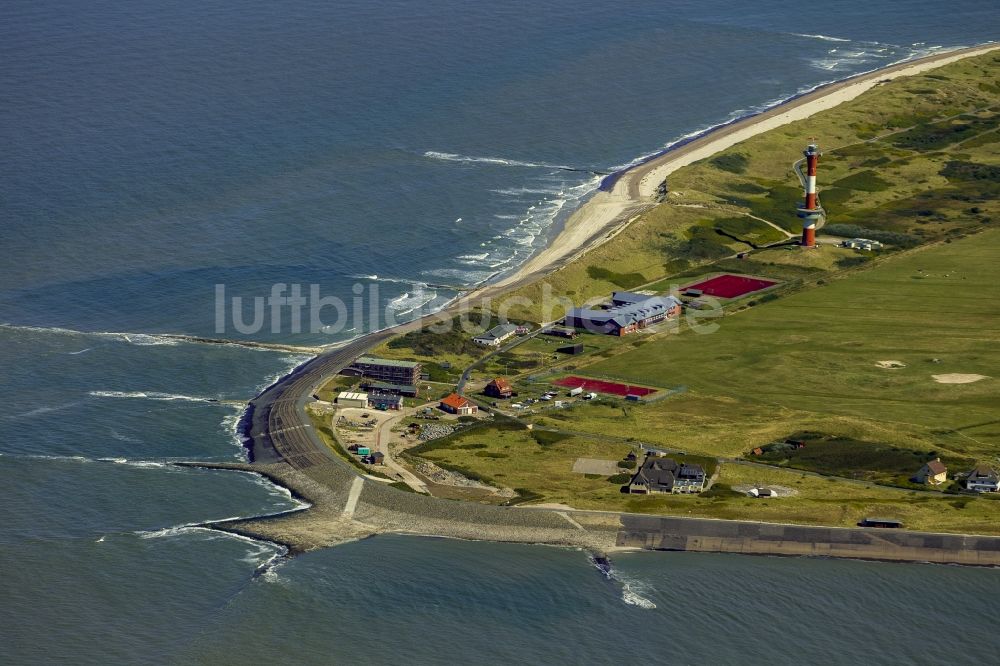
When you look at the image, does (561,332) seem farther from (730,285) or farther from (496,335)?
(730,285)

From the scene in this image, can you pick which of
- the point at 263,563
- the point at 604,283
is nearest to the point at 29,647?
the point at 263,563

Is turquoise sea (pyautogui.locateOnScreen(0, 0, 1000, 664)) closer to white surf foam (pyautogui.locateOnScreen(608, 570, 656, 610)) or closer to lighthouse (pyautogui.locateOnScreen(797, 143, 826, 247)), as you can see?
white surf foam (pyautogui.locateOnScreen(608, 570, 656, 610))

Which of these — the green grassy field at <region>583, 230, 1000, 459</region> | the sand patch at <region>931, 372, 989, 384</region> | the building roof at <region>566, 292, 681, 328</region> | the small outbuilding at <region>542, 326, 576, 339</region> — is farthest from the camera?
the building roof at <region>566, 292, 681, 328</region>

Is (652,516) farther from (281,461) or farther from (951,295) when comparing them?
(951,295)

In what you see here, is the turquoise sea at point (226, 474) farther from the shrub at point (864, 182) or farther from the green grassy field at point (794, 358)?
the shrub at point (864, 182)

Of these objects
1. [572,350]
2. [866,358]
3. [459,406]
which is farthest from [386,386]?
[866,358]

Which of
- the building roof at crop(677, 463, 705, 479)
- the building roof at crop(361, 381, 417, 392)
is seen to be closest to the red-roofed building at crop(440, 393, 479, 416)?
the building roof at crop(361, 381, 417, 392)
